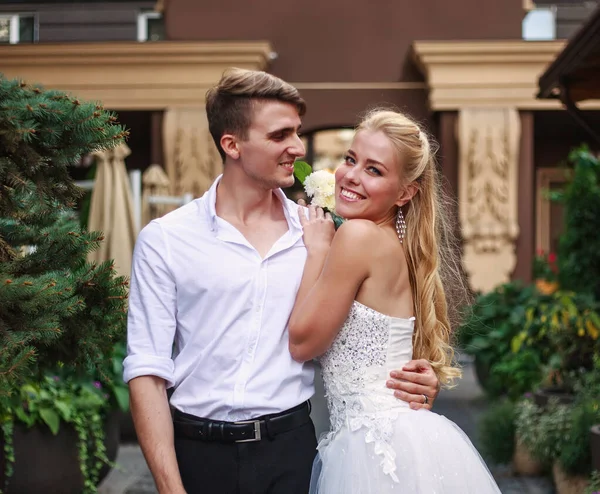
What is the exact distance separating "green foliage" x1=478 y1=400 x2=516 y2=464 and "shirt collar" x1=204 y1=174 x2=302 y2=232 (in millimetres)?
4264

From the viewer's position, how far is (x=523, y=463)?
6574 millimetres

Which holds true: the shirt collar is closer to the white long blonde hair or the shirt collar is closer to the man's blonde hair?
the man's blonde hair

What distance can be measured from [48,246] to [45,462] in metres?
2.47

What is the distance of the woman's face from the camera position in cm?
279

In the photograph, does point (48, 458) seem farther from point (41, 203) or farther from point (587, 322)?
point (587, 322)

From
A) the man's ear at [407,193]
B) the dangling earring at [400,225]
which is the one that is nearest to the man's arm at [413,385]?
the dangling earring at [400,225]

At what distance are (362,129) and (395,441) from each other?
0.97 metres

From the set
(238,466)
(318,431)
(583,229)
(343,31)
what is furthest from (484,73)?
(238,466)

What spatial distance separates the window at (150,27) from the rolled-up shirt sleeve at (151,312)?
14.9 meters

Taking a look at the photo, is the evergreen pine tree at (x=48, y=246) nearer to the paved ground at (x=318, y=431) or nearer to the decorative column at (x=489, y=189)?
the paved ground at (x=318, y=431)

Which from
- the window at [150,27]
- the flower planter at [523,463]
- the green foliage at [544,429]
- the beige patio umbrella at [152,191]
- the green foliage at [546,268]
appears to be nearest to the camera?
the green foliage at [544,429]

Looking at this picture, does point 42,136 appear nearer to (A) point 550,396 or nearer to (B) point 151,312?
(B) point 151,312

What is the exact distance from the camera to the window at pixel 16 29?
17.5 meters

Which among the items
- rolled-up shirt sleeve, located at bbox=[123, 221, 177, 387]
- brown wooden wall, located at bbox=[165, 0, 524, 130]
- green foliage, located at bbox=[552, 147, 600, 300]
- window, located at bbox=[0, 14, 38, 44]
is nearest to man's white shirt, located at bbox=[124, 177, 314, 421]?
rolled-up shirt sleeve, located at bbox=[123, 221, 177, 387]
